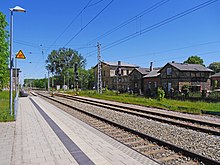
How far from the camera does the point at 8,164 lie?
4855 millimetres

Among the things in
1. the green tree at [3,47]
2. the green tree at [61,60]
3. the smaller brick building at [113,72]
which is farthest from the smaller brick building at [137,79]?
the green tree at [61,60]

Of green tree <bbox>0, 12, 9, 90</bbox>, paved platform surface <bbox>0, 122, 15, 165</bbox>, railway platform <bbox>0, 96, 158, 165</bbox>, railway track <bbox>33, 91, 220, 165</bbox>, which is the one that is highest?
green tree <bbox>0, 12, 9, 90</bbox>

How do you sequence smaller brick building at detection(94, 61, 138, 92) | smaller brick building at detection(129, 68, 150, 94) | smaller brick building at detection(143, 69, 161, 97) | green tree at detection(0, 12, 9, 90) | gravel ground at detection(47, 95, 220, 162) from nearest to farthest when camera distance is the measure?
gravel ground at detection(47, 95, 220, 162)
green tree at detection(0, 12, 9, 90)
smaller brick building at detection(143, 69, 161, 97)
smaller brick building at detection(129, 68, 150, 94)
smaller brick building at detection(94, 61, 138, 92)

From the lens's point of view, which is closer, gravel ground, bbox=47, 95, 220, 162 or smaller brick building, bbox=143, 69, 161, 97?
gravel ground, bbox=47, 95, 220, 162

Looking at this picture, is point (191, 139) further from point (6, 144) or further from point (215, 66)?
point (215, 66)

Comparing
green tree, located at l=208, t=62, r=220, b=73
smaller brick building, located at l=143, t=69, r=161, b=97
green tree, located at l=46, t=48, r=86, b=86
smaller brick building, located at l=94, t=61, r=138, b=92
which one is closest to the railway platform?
smaller brick building, located at l=143, t=69, r=161, b=97

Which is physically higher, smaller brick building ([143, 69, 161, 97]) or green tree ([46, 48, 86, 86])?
green tree ([46, 48, 86, 86])

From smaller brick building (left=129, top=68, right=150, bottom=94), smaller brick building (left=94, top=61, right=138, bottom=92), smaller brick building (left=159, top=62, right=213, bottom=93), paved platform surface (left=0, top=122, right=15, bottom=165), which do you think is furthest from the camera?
smaller brick building (left=94, top=61, right=138, bottom=92)

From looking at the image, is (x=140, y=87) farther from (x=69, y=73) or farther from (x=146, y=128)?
(x=146, y=128)

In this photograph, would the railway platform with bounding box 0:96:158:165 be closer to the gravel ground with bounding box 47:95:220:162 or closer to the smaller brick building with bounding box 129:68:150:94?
the gravel ground with bounding box 47:95:220:162

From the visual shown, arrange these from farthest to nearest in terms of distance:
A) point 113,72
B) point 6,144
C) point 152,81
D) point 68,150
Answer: point 113,72 → point 152,81 → point 6,144 → point 68,150

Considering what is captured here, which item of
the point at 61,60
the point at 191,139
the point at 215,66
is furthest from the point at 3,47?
the point at 215,66

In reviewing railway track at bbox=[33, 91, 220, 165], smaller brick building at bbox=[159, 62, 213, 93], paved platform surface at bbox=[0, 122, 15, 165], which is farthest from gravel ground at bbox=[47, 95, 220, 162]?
smaller brick building at bbox=[159, 62, 213, 93]

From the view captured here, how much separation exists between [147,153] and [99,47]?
38410 mm
